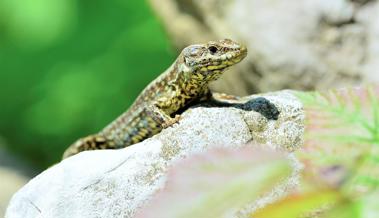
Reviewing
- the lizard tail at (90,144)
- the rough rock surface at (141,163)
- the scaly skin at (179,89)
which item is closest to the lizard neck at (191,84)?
the scaly skin at (179,89)

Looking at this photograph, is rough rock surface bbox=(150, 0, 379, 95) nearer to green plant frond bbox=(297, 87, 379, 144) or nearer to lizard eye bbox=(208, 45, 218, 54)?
lizard eye bbox=(208, 45, 218, 54)

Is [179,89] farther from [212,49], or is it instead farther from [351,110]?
[351,110]

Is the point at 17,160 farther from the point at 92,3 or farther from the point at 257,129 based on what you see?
the point at 257,129

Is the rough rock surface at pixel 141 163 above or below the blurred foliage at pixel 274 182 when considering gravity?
above

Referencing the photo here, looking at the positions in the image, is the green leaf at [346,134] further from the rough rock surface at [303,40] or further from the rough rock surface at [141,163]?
the rough rock surface at [303,40]

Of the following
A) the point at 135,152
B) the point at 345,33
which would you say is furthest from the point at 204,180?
the point at 345,33

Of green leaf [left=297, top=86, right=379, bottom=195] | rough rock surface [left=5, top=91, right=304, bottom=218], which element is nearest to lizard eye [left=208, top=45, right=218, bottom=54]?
rough rock surface [left=5, top=91, right=304, bottom=218]

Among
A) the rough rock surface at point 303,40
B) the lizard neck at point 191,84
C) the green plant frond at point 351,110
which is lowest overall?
the green plant frond at point 351,110
